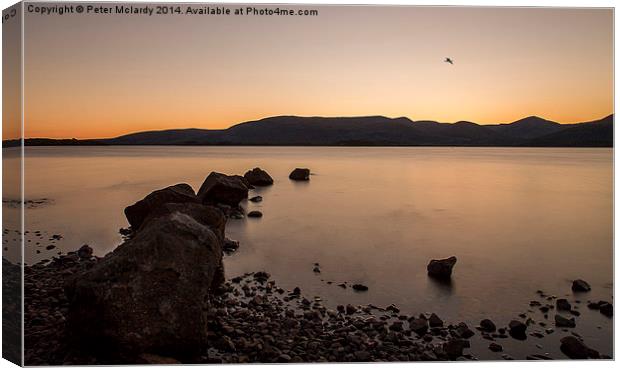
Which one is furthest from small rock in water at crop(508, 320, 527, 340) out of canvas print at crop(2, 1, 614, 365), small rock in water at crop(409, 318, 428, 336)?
small rock in water at crop(409, 318, 428, 336)

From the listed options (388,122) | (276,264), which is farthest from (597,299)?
(276,264)

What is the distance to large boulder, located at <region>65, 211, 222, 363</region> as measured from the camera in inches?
181

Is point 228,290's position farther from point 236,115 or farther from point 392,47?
point 392,47

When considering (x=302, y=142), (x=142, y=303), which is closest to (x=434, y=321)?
(x=142, y=303)

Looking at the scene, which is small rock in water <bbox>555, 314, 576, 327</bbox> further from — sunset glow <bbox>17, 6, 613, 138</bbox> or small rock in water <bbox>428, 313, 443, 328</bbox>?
sunset glow <bbox>17, 6, 613, 138</bbox>

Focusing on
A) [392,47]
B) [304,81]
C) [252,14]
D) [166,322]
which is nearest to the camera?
[166,322]

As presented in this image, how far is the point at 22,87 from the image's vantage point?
4777mm

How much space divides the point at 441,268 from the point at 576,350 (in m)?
2.45

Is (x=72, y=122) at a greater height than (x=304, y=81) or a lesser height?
lesser

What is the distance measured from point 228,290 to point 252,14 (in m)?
3.36

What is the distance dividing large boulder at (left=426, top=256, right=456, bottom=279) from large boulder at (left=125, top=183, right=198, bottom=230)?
409cm

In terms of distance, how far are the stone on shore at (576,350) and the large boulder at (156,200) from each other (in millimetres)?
5956

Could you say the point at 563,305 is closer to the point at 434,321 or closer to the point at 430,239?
the point at 434,321

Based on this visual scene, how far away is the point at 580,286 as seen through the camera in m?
7.03
